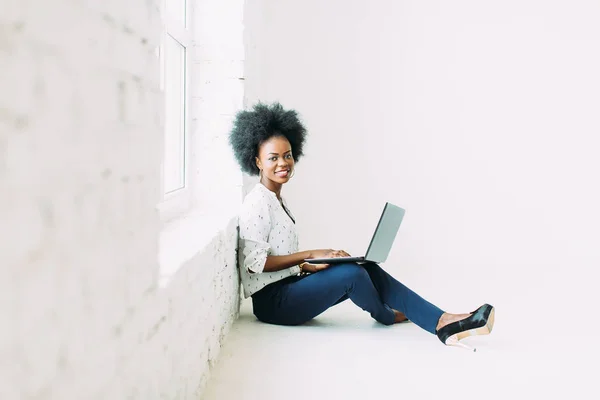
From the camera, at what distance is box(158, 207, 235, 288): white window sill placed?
1.87 m

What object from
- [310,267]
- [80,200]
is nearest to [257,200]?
[310,267]

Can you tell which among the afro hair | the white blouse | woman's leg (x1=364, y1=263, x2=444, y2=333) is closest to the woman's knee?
woman's leg (x1=364, y1=263, x2=444, y2=333)

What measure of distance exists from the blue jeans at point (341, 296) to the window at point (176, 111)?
0.61m

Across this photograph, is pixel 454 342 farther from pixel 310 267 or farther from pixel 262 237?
pixel 262 237

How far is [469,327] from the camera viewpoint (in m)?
2.87

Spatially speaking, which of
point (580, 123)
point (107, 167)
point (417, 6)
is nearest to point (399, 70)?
point (417, 6)

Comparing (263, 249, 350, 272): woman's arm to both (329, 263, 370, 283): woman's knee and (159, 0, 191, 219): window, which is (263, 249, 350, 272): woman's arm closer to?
(329, 263, 370, 283): woman's knee

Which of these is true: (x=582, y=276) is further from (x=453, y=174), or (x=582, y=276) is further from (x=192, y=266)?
(x=192, y=266)

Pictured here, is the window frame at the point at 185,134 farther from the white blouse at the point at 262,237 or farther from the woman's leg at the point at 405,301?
the woman's leg at the point at 405,301

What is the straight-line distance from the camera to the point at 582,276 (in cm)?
474

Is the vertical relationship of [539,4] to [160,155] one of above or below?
above

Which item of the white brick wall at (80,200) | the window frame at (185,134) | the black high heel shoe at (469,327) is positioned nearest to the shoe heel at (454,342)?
the black high heel shoe at (469,327)

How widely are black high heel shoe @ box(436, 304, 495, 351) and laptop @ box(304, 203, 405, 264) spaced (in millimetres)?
425

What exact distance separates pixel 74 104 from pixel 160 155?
0.54 m
